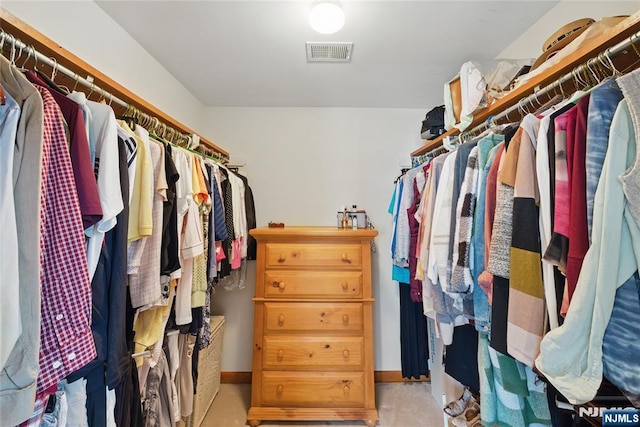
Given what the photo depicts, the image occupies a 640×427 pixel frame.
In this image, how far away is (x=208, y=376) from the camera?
5.66 ft

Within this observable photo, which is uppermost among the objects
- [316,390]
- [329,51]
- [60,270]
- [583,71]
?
[329,51]

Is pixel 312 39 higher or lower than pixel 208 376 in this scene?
higher

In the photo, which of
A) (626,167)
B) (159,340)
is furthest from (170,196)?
(626,167)

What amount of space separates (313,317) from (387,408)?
879mm

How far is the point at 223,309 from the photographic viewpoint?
2.19m

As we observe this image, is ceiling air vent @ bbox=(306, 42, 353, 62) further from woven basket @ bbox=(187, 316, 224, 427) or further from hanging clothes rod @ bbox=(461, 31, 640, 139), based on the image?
woven basket @ bbox=(187, 316, 224, 427)

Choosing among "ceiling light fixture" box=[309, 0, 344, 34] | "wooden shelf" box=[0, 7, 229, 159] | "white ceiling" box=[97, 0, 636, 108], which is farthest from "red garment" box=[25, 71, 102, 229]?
"ceiling light fixture" box=[309, 0, 344, 34]

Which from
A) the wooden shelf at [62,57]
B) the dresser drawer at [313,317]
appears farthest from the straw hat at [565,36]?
the wooden shelf at [62,57]

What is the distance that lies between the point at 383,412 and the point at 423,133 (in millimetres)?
1984

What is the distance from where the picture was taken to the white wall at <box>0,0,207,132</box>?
1029 mm

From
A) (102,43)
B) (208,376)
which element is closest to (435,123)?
(102,43)

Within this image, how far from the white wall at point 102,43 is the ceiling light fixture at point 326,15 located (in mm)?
1044

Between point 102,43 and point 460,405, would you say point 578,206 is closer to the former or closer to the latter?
point 460,405

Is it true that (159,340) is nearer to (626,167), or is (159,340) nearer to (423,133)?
(626,167)
